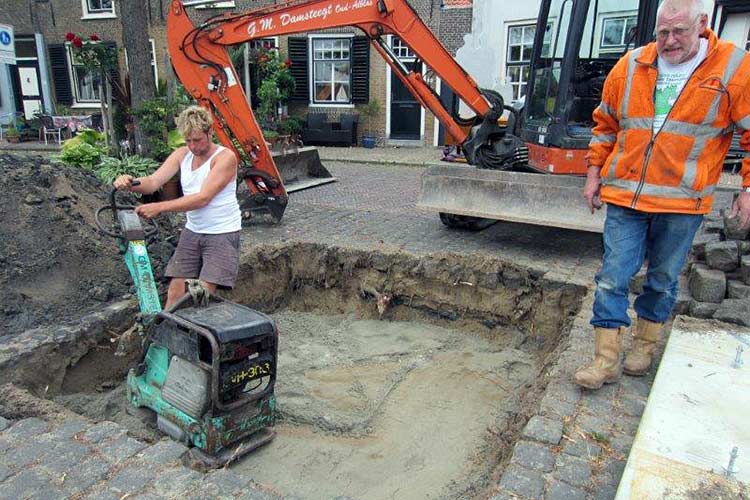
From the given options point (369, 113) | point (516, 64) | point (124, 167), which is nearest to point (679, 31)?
point (124, 167)

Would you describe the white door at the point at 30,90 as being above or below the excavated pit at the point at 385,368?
above

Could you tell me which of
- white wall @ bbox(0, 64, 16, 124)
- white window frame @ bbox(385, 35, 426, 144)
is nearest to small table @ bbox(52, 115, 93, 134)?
white wall @ bbox(0, 64, 16, 124)

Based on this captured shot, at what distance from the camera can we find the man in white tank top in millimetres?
3609

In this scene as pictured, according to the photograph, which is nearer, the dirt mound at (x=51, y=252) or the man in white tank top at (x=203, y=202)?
the man in white tank top at (x=203, y=202)

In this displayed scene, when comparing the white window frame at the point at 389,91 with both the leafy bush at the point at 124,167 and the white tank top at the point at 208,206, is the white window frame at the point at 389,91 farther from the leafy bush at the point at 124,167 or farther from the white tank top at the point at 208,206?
the white tank top at the point at 208,206

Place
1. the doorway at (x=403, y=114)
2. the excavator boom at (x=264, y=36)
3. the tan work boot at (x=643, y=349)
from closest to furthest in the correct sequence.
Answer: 1. the tan work boot at (x=643, y=349)
2. the excavator boom at (x=264, y=36)
3. the doorway at (x=403, y=114)

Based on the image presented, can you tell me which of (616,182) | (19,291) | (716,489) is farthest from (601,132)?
(19,291)

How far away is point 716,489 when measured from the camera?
2160 mm

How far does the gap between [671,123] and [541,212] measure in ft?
9.29

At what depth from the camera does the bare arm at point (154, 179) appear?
3635mm

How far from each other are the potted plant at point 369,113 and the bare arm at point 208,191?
12.3m

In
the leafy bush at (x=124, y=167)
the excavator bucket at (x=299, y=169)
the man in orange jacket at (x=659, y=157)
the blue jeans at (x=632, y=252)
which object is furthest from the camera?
the excavator bucket at (x=299, y=169)

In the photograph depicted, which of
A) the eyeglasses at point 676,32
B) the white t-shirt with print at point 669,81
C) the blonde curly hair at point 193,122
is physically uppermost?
the eyeglasses at point 676,32

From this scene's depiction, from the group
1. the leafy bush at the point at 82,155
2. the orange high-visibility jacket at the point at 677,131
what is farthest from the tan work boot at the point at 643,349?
the leafy bush at the point at 82,155
